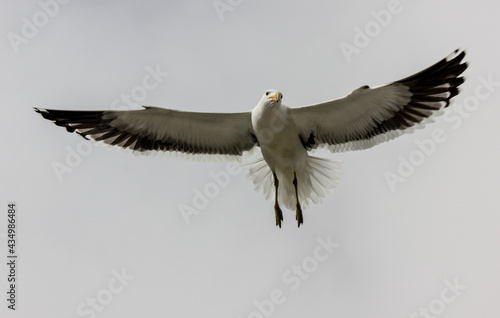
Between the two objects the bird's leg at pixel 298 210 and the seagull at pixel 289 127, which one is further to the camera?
the bird's leg at pixel 298 210

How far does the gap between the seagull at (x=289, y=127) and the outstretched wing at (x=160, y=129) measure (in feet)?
0.04

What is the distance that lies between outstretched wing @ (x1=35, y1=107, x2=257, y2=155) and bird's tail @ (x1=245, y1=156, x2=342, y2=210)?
1.18ft

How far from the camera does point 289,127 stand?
32.4 feet

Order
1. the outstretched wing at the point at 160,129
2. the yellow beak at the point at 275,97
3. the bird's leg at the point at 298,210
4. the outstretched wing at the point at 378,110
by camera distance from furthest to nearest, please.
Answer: the outstretched wing at the point at 160,129, the bird's leg at the point at 298,210, the outstretched wing at the point at 378,110, the yellow beak at the point at 275,97

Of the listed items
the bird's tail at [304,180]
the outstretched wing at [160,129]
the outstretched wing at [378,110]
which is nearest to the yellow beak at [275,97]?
the outstretched wing at [378,110]

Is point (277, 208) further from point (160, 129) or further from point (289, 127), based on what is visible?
point (160, 129)

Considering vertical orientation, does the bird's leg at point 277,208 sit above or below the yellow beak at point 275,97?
below

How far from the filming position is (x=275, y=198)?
10.4m

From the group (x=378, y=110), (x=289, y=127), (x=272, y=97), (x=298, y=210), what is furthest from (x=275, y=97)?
(x=298, y=210)

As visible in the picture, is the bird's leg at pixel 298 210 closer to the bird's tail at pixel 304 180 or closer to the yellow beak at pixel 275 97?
the bird's tail at pixel 304 180

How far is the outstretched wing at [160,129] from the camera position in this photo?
1029 cm

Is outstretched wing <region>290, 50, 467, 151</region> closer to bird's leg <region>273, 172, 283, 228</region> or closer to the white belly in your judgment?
the white belly

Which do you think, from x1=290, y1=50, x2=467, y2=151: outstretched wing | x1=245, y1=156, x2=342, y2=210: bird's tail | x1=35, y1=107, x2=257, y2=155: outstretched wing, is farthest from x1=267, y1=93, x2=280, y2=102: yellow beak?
x1=245, y1=156, x2=342, y2=210: bird's tail

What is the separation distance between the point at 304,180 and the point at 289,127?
861 mm
